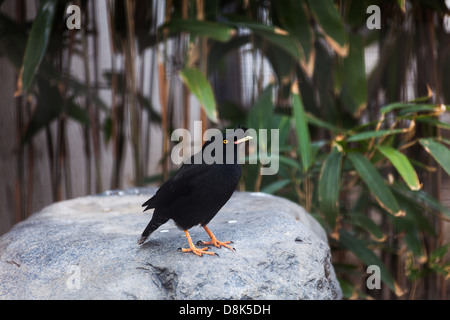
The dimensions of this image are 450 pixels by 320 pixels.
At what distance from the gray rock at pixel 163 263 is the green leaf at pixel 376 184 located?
0.46 m

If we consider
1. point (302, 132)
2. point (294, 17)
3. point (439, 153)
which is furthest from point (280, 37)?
point (439, 153)

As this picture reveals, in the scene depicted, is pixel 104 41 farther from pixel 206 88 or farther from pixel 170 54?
pixel 206 88

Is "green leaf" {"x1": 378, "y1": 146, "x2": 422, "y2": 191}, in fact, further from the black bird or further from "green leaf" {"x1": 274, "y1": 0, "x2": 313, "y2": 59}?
the black bird

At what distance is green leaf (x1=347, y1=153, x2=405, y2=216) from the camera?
72.3 inches

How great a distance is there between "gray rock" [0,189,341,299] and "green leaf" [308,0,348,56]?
0.81 meters

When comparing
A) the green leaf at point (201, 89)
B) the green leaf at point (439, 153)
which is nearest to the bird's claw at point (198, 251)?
the green leaf at point (201, 89)

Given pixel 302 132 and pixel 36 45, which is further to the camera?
pixel 302 132

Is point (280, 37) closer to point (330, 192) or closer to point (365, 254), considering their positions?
point (330, 192)

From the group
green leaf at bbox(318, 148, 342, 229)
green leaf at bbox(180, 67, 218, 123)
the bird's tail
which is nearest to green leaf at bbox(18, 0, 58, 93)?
green leaf at bbox(180, 67, 218, 123)

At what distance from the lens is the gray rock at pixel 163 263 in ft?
3.92

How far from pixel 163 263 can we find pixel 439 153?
1.15 m

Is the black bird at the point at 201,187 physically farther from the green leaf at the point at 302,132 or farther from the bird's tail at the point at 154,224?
the green leaf at the point at 302,132

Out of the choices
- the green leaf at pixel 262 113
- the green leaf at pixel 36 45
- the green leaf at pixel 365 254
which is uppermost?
the green leaf at pixel 36 45

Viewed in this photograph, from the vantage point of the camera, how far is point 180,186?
47.4 inches
